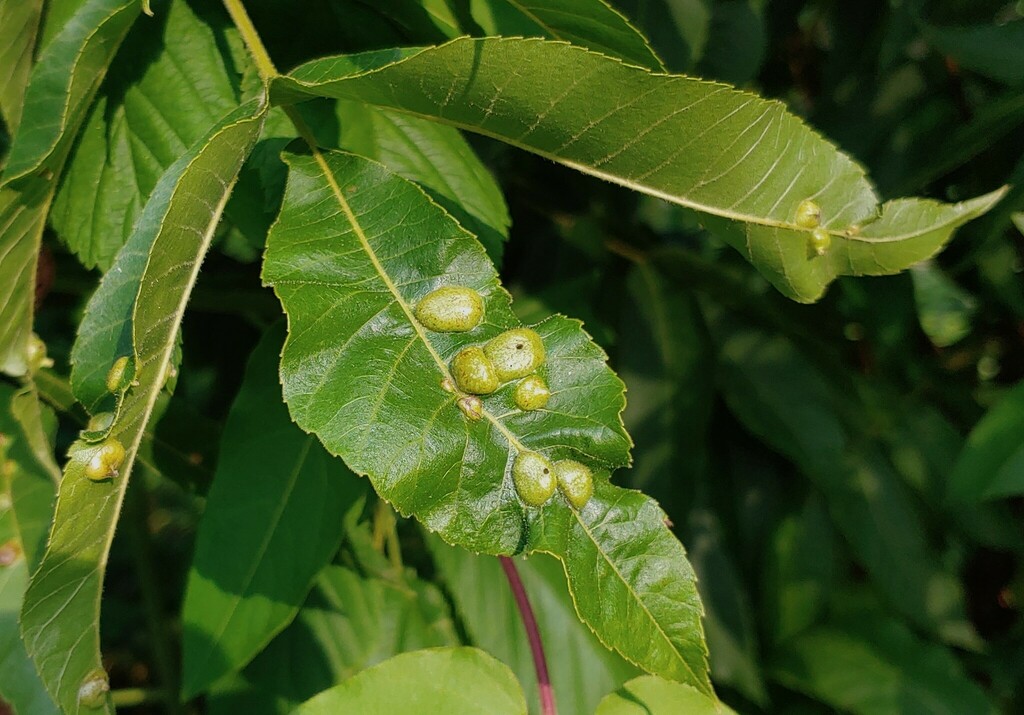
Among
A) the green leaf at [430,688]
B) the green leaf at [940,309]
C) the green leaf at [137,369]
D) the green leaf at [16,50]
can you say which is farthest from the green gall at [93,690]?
the green leaf at [940,309]

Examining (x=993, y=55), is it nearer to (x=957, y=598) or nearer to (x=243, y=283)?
(x=957, y=598)

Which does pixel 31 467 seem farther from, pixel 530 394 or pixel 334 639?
pixel 530 394

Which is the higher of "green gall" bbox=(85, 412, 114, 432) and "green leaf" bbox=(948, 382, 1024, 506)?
"green gall" bbox=(85, 412, 114, 432)

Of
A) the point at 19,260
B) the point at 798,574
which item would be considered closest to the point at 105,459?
the point at 19,260

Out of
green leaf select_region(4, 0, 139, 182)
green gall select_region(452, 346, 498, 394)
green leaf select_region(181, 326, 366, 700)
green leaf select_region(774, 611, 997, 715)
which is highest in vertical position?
green leaf select_region(4, 0, 139, 182)

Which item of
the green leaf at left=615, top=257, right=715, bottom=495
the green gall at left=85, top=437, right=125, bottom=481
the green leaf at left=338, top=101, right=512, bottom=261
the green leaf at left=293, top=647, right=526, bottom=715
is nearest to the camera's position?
the green gall at left=85, top=437, right=125, bottom=481

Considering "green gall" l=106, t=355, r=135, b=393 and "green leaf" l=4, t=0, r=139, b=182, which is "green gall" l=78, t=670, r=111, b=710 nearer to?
"green gall" l=106, t=355, r=135, b=393

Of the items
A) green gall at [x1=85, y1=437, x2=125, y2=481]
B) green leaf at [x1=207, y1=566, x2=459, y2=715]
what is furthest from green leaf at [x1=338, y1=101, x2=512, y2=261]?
green leaf at [x1=207, y1=566, x2=459, y2=715]
